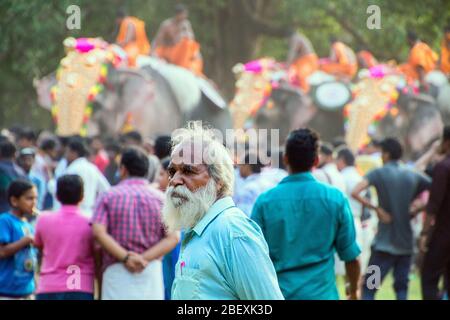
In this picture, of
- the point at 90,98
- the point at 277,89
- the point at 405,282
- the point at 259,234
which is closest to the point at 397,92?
the point at 277,89

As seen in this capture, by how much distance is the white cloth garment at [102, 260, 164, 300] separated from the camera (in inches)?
246

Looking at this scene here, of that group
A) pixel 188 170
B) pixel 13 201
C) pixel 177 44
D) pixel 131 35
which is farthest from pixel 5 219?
pixel 177 44

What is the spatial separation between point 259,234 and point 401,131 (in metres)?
16.7

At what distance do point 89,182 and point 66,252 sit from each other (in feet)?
8.08

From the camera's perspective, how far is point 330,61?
2200 centimetres

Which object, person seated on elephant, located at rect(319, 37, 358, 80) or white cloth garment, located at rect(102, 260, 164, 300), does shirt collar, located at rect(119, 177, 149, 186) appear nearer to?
white cloth garment, located at rect(102, 260, 164, 300)

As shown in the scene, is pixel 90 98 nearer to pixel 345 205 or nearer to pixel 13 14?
pixel 13 14

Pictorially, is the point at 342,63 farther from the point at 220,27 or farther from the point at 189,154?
the point at 189,154

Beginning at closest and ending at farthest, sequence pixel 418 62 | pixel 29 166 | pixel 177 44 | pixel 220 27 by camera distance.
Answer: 1. pixel 29 166
2. pixel 177 44
3. pixel 418 62
4. pixel 220 27

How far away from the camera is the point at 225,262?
3.49 m

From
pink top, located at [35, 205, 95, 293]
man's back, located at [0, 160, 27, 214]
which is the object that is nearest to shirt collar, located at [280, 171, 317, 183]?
pink top, located at [35, 205, 95, 293]

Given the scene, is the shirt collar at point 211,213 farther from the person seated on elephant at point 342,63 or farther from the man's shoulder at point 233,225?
the person seated on elephant at point 342,63

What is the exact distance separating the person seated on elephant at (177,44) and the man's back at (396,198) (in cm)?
1081

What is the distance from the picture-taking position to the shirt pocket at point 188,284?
3.54 metres
